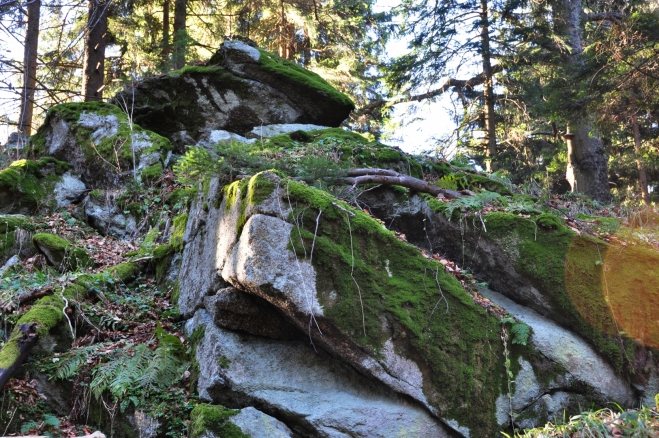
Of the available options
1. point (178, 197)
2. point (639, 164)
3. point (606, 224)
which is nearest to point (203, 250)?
point (178, 197)

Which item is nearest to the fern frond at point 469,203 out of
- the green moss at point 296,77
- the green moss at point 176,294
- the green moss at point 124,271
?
the green moss at point 176,294

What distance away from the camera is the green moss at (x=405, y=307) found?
4.97 m

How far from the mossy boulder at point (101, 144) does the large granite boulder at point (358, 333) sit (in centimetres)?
506

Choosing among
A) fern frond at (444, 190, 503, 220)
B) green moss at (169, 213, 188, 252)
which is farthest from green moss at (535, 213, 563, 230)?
green moss at (169, 213, 188, 252)

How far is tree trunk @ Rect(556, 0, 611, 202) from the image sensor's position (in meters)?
12.1

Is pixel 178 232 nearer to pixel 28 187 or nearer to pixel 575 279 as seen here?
pixel 28 187

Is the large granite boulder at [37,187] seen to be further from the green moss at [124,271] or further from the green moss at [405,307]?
the green moss at [405,307]

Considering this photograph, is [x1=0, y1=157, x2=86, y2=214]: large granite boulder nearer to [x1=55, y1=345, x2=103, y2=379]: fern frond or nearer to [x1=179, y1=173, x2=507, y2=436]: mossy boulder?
[x1=55, y1=345, x2=103, y2=379]: fern frond

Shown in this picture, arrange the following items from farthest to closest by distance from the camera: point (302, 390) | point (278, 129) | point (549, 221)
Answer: point (278, 129) → point (549, 221) → point (302, 390)

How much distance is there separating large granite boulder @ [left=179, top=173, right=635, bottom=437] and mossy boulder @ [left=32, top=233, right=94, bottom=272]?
254 centimetres

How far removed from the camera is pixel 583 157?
1231 centimetres

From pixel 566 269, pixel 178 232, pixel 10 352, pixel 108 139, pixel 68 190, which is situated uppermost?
pixel 108 139

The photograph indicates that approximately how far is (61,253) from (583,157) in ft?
38.4

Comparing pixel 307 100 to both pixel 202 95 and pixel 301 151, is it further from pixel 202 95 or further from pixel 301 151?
pixel 301 151
